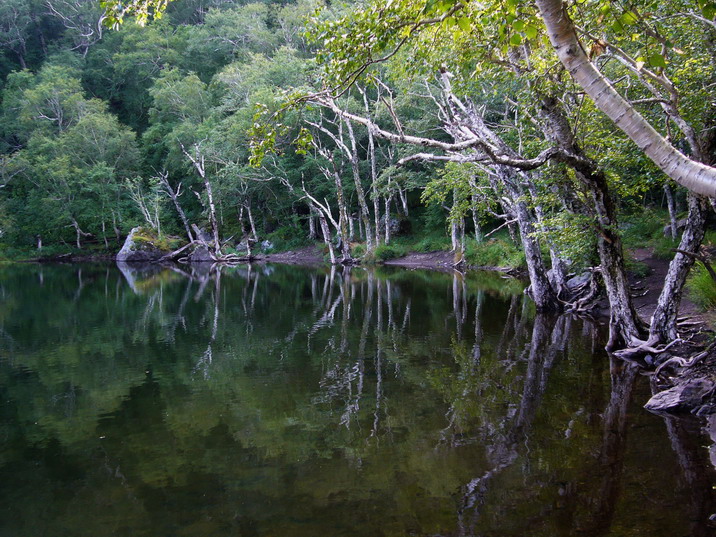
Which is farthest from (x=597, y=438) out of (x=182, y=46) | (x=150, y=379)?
(x=182, y=46)

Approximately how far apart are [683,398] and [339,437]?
5.39m

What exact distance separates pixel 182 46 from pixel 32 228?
28456mm

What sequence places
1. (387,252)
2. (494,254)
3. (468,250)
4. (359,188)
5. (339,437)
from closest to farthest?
(339,437) → (494,254) → (468,250) → (359,188) → (387,252)

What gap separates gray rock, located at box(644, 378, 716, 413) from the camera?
25.2ft

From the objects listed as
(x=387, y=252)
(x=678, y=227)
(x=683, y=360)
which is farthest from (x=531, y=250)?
(x=387, y=252)

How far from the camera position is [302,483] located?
5730 mm

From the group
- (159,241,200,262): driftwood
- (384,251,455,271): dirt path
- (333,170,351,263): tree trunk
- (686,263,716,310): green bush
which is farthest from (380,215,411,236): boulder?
(686,263,716,310): green bush

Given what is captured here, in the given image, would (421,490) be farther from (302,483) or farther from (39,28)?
(39,28)

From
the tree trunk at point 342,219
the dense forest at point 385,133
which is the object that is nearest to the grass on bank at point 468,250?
the dense forest at point 385,133

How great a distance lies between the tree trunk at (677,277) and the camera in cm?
939

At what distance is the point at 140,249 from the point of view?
46844mm

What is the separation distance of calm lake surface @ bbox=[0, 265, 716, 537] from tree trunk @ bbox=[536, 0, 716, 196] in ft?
10.8

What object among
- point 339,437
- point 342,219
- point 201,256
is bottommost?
point 339,437

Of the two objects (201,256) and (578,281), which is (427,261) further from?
(201,256)
